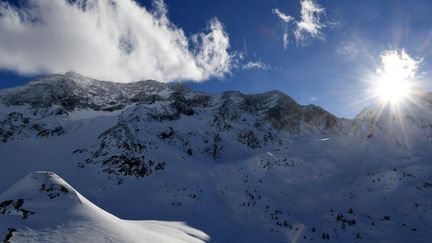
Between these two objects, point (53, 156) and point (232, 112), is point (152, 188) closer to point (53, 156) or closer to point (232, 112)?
point (53, 156)

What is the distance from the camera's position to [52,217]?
28.8 ft

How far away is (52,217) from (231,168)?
3038cm

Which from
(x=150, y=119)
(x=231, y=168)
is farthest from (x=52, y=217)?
(x=150, y=119)

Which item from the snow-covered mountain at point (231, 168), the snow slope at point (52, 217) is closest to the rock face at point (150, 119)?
the snow-covered mountain at point (231, 168)

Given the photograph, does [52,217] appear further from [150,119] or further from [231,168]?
→ [150,119]

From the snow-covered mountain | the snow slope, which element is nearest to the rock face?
the snow-covered mountain

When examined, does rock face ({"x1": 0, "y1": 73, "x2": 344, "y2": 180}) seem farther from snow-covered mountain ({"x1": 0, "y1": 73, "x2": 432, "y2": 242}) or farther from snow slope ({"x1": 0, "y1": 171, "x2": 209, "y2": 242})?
snow slope ({"x1": 0, "y1": 171, "x2": 209, "y2": 242})

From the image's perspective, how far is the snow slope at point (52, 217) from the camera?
8000 millimetres

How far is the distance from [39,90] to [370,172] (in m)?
80.8

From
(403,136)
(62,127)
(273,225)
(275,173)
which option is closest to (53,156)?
(62,127)

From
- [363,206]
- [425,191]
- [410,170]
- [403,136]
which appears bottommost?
[363,206]

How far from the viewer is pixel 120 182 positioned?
107 ft

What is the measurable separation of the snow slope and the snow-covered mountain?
2.58ft

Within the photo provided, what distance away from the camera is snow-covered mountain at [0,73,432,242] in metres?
20.8
